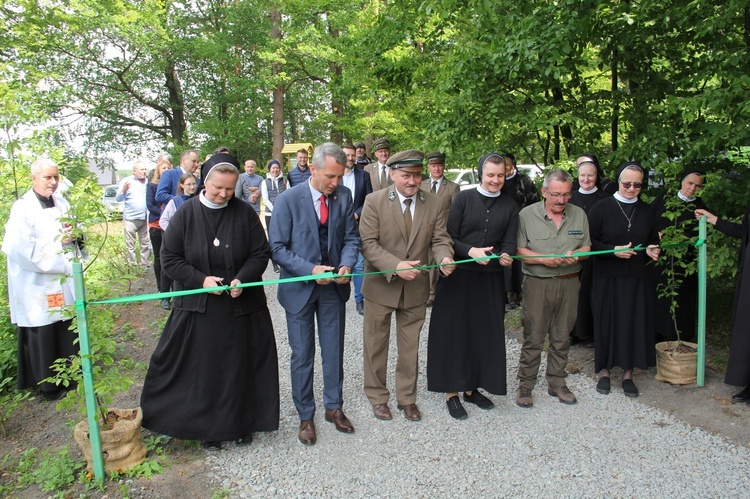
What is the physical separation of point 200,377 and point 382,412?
1512 millimetres

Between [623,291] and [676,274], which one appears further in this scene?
[676,274]

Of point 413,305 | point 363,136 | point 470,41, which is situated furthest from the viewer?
point 363,136

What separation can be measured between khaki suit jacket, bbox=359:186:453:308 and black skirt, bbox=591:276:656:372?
5.74 feet

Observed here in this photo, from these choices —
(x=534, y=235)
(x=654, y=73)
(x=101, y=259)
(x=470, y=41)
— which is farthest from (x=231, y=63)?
(x=534, y=235)

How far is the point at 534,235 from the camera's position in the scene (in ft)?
16.4

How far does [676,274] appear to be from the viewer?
5.72 metres

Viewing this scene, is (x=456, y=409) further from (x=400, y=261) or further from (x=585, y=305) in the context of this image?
(x=585, y=305)

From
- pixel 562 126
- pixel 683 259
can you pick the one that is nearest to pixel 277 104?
pixel 562 126

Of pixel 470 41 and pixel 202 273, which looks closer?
pixel 202 273

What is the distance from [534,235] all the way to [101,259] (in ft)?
26.3

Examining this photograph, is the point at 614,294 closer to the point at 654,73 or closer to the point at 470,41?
the point at 654,73

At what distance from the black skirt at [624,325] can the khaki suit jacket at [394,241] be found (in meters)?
1.75

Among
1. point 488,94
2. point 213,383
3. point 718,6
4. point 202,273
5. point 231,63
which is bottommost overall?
point 213,383

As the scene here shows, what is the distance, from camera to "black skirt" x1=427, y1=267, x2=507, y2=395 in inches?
192
